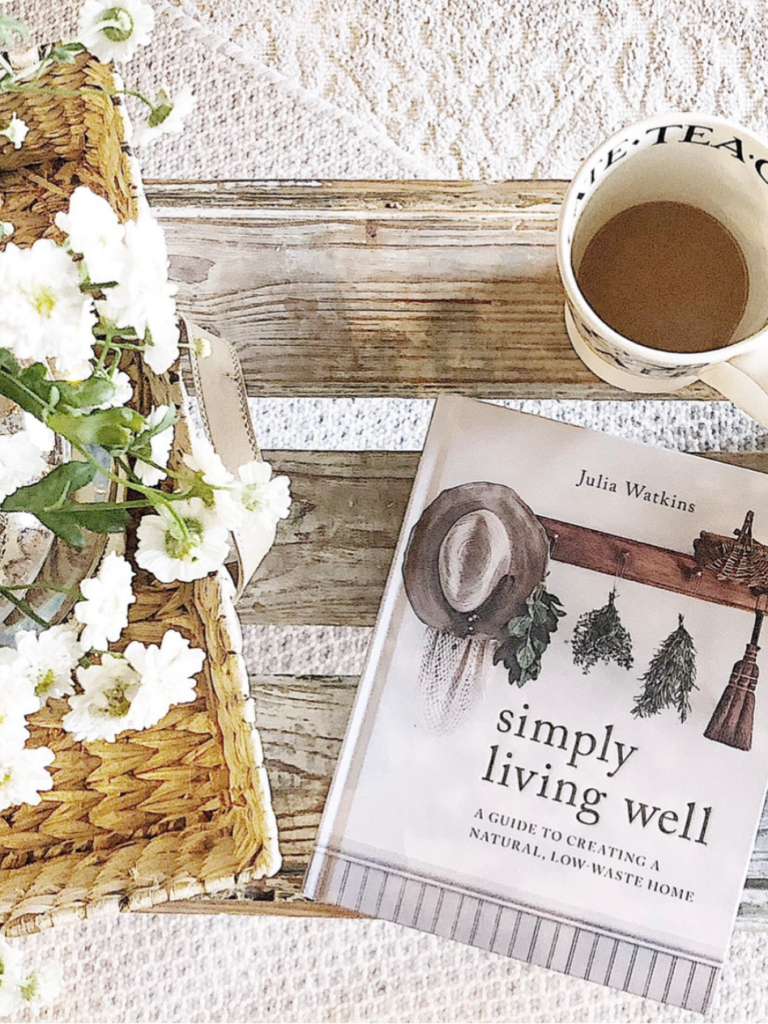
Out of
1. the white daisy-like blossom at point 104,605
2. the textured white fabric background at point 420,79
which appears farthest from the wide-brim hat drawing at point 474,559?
the textured white fabric background at point 420,79

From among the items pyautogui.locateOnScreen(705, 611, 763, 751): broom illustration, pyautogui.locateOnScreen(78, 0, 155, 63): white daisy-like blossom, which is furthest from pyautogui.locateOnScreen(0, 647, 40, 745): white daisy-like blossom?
pyautogui.locateOnScreen(705, 611, 763, 751): broom illustration

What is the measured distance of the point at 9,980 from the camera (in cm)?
37

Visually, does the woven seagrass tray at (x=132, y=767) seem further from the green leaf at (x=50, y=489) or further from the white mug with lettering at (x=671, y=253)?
the white mug with lettering at (x=671, y=253)

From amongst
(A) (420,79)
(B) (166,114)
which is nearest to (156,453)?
(B) (166,114)

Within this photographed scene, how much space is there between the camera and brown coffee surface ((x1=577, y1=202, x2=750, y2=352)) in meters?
0.48

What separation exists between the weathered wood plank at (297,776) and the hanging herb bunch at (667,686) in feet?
0.27

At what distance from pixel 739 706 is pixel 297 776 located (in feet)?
0.77

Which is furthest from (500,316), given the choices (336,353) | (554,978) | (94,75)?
(554,978)

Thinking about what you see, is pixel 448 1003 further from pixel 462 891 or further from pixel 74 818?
pixel 74 818

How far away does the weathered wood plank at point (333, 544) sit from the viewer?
536 mm

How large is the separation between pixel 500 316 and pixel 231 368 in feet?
0.51

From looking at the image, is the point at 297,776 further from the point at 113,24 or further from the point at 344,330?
the point at 113,24

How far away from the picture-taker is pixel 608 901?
1.68ft

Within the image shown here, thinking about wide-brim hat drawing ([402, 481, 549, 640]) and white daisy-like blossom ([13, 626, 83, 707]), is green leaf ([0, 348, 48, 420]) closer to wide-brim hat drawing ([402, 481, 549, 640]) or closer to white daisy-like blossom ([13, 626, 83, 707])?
white daisy-like blossom ([13, 626, 83, 707])
